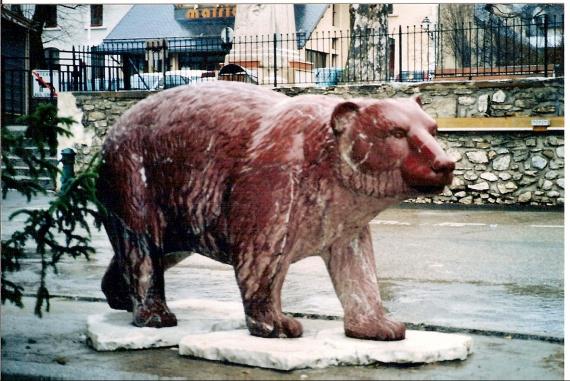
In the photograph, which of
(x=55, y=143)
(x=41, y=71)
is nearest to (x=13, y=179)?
(x=55, y=143)

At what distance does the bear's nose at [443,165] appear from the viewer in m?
3.46

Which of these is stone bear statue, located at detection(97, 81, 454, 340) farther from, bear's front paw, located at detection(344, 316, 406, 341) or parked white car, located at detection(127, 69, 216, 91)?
parked white car, located at detection(127, 69, 216, 91)

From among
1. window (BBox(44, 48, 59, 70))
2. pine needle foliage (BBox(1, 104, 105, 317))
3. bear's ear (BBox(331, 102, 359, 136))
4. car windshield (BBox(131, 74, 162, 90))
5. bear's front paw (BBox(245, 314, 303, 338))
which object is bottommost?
bear's front paw (BBox(245, 314, 303, 338))

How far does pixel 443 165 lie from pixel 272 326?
987 mm

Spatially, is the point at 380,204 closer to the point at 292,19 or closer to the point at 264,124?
the point at 264,124

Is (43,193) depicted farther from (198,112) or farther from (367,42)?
(367,42)

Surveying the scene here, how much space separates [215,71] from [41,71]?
230 centimetres

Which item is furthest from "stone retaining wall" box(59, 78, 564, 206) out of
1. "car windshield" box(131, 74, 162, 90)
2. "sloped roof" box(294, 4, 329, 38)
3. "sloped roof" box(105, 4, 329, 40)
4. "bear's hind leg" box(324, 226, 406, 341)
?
"bear's hind leg" box(324, 226, 406, 341)

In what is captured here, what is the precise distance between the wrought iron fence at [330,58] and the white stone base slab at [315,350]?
25.0 ft

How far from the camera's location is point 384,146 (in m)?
3.58

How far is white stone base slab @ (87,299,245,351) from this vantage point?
158 inches

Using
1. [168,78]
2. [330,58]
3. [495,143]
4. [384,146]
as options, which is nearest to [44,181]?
[384,146]

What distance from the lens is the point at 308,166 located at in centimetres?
367

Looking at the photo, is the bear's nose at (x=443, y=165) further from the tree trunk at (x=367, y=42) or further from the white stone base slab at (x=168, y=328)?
the tree trunk at (x=367, y=42)
